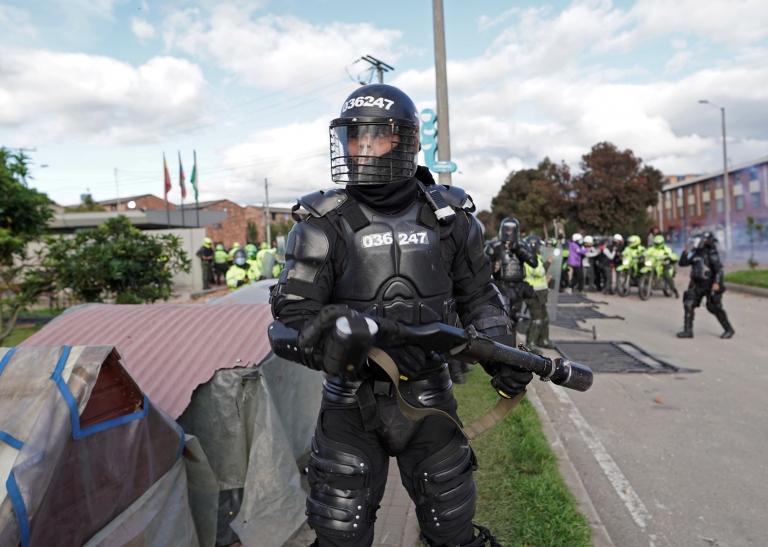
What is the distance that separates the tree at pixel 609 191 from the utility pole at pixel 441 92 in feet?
72.4

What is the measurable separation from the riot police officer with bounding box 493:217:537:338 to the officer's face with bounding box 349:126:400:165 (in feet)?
19.0

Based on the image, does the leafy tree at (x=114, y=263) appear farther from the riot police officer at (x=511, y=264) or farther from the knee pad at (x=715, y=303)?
the knee pad at (x=715, y=303)

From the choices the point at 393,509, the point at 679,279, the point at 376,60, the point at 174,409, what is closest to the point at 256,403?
the point at 174,409

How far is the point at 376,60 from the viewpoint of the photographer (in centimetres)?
1977

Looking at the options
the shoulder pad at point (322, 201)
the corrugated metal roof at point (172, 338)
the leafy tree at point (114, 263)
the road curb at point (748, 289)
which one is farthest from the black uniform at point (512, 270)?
the road curb at point (748, 289)

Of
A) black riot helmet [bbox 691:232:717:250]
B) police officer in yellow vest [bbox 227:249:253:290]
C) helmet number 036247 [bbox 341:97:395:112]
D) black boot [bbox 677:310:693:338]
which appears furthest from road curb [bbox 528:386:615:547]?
police officer in yellow vest [bbox 227:249:253:290]

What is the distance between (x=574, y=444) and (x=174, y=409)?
3.43 metres

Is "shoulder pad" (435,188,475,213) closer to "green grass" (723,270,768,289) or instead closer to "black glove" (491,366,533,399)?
"black glove" (491,366,533,399)

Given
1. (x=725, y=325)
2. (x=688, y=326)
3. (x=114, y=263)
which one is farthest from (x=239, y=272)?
(x=725, y=325)

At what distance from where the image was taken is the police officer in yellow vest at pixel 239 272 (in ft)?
37.1

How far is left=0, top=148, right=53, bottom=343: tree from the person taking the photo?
6184 millimetres

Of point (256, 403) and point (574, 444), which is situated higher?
point (256, 403)

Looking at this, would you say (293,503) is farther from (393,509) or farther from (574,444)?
(574,444)

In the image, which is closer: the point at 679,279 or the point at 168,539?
the point at 168,539
